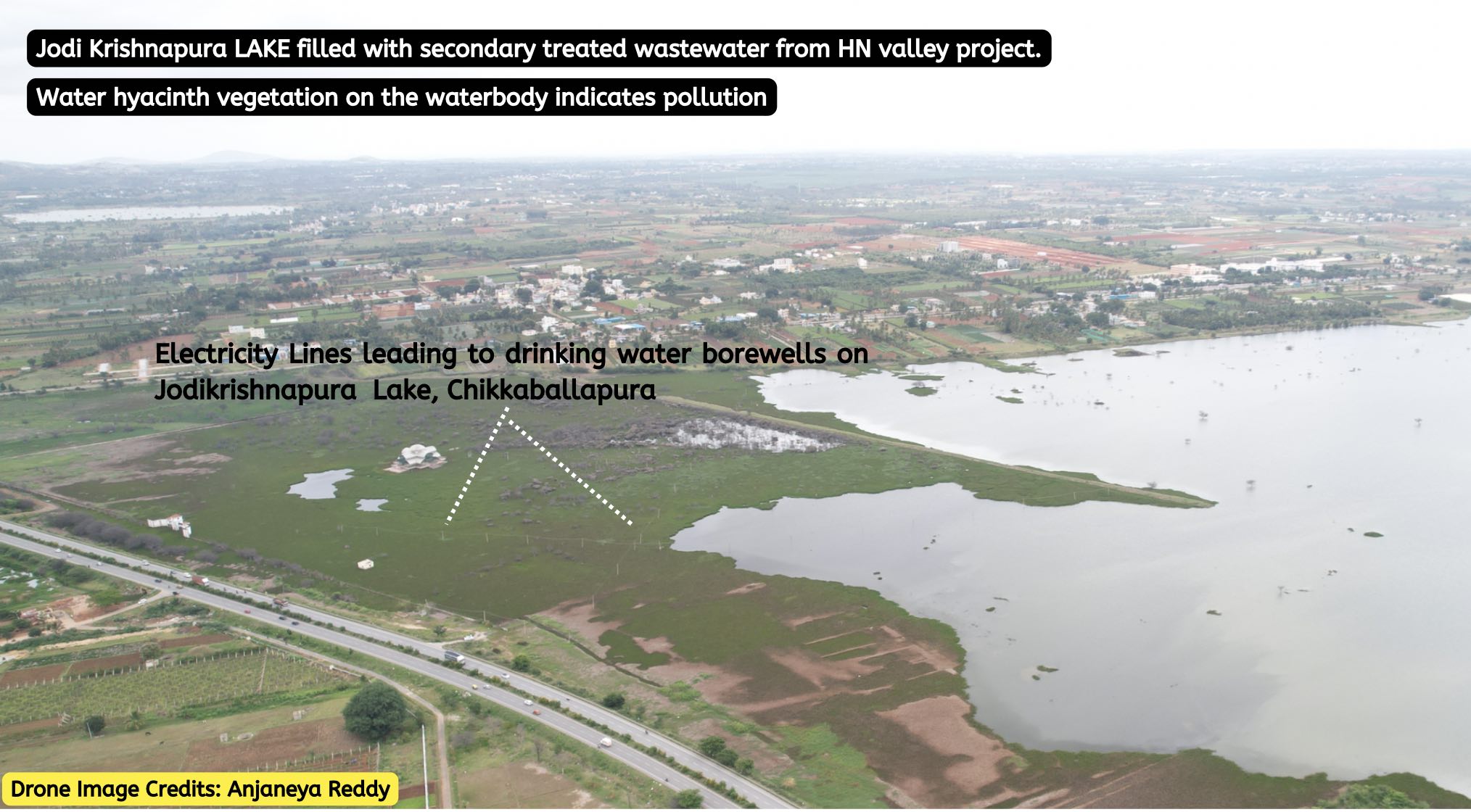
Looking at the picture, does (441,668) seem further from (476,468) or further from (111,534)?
(476,468)

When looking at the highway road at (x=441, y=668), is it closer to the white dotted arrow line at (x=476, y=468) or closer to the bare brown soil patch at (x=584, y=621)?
the bare brown soil patch at (x=584, y=621)

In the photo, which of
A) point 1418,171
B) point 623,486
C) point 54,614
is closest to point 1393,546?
point 623,486

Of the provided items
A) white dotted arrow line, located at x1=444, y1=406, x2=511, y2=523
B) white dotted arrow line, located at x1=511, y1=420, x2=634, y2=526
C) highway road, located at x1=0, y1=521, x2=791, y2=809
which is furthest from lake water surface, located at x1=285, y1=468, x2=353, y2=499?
white dotted arrow line, located at x1=511, y1=420, x2=634, y2=526

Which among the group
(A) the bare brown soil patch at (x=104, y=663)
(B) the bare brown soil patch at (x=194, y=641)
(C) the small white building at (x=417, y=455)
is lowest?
(A) the bare brown soil patch at (x=104, y=663)

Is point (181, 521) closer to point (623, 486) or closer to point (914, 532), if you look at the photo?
point (623, 486)

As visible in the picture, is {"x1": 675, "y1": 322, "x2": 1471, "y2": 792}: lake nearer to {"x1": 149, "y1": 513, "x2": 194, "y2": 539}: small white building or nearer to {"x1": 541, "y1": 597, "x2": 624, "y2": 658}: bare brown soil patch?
{"x1": 541, "y1": 597, "x2": 624, "y2": 658}: bare brown soil patch

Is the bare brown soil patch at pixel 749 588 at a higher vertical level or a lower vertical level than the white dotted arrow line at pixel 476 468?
lower

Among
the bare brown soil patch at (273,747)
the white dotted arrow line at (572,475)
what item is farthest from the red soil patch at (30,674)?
the white dotted arrow line at (572,475)
